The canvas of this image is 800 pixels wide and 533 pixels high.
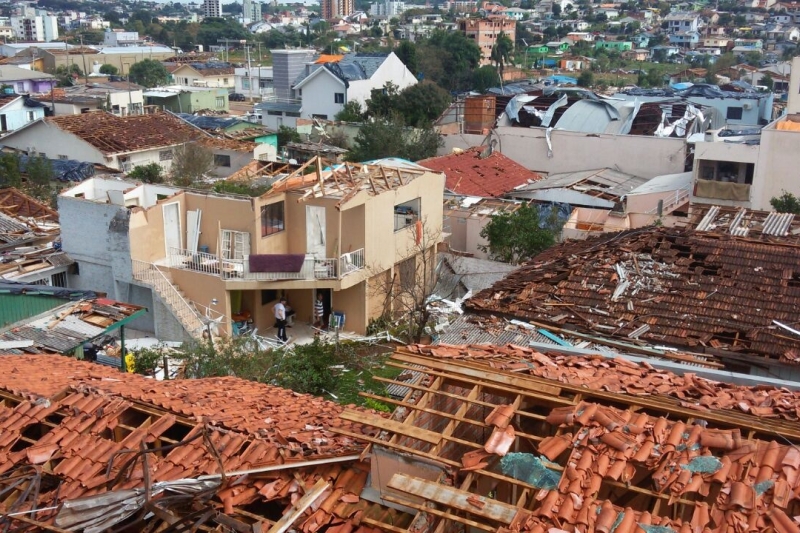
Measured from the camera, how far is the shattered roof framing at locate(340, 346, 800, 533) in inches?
232

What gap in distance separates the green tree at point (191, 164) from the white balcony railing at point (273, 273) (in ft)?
39.1

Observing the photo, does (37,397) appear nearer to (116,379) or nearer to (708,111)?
(116,379)

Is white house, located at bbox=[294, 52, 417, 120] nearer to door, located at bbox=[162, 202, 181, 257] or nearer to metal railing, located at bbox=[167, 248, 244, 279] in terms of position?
door, located at bbox=[162, 202, 181, 257]

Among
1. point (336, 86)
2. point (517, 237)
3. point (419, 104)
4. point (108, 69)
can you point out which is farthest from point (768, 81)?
point (108, 69)

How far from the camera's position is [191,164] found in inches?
1310

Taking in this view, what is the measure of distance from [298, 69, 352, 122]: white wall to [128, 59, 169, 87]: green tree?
26.9 meters

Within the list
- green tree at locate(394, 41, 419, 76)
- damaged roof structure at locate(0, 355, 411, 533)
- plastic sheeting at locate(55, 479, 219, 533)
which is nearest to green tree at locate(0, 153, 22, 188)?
damaged roof structure at locate(0, 355, 411, 533)

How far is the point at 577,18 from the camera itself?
154625mm

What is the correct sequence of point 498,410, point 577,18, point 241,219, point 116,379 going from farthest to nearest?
point 577,18 < point 241,219 < point 116,379 < point 498,410

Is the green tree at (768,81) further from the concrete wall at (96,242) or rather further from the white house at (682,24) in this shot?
the concrete wall at (96,242)

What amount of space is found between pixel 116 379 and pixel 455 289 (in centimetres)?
1212

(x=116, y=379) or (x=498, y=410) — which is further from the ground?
(x=498, y=410)

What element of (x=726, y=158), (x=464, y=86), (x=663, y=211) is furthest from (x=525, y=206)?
(x=464, y=86)

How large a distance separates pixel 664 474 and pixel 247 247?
15.8m
